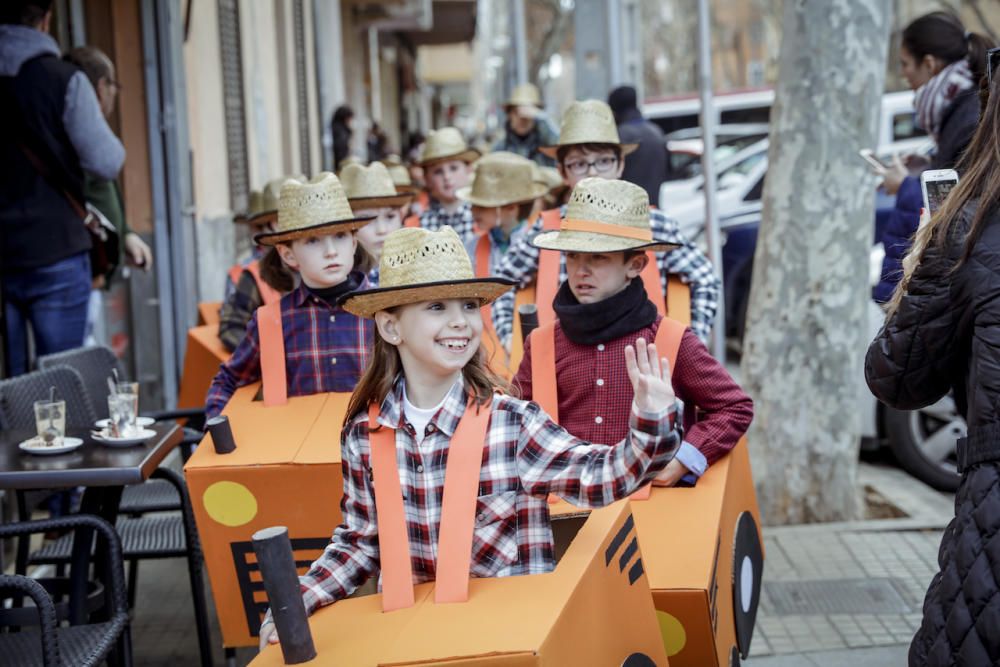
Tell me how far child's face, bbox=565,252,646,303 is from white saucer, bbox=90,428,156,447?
1.42 metres

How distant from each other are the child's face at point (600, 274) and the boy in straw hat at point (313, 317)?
96 cm

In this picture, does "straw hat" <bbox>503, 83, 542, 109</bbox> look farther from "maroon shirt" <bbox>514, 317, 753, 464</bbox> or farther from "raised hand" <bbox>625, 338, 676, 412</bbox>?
"raised hand" <bbox>625, 338, 676, 412</bbox>

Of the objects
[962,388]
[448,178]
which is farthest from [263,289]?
[962,388]

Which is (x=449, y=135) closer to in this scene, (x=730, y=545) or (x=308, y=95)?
(x=730, y=545)

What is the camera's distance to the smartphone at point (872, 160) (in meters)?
6.11

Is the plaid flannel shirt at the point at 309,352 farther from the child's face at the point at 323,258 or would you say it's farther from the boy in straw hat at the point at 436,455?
the boy in straw hat at the point at 436,455

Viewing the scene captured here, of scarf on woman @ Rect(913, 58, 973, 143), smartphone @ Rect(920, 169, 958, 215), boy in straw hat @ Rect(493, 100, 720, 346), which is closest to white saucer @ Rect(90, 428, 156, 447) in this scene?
boy in straw hat @ Rect(493, 100, 720, 346)

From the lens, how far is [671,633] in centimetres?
340

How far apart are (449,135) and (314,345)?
4008 mm

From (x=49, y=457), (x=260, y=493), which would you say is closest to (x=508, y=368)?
(x=260, y=493)

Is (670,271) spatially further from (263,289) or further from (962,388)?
(962,388)

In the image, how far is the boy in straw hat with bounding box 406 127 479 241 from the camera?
7816mm

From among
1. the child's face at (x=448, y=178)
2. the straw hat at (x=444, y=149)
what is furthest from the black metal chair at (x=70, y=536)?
the straw hat at (x=444, y=149)

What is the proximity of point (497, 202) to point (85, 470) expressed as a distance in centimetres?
321
